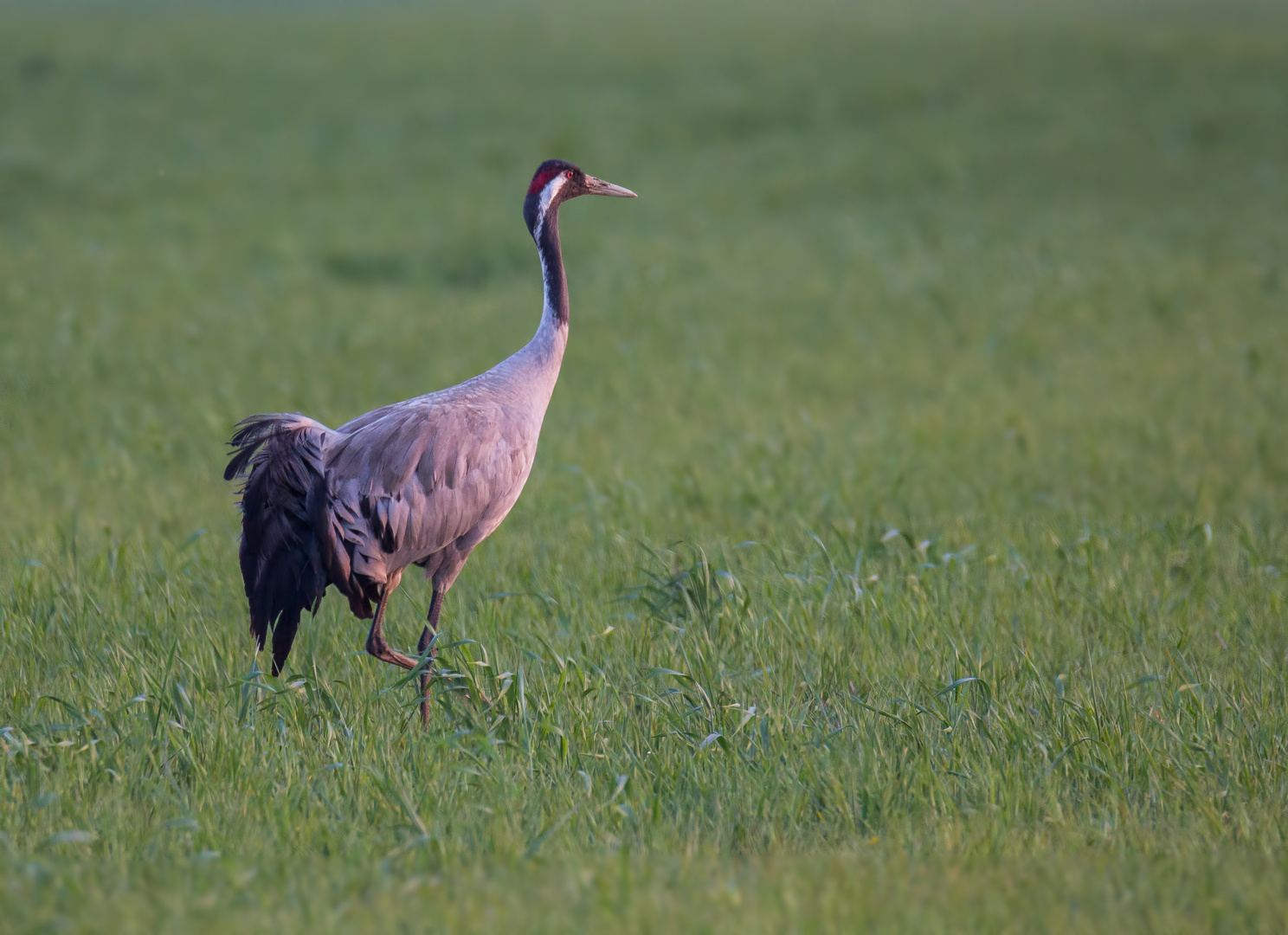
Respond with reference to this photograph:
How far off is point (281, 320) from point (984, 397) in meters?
6.51

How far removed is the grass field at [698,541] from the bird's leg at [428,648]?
0.32 ft

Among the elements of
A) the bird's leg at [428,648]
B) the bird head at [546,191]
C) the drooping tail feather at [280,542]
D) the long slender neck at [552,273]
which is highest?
the bird head at [546,191]

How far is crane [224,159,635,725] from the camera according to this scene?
475cm

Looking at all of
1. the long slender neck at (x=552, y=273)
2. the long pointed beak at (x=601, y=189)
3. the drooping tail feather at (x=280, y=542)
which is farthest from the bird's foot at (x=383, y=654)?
the long pointed beak at (x=601, y=189)

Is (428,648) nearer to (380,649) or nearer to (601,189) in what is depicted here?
(380,649)

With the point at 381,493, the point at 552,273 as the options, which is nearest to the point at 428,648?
the point at 381,493

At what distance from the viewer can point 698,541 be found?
6.66m

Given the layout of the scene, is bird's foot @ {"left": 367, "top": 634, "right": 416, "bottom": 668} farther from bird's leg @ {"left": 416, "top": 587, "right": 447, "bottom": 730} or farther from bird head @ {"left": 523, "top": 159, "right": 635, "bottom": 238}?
bird head @ {"left": 523, "top": 159, "right": 635, "bottom": 238}

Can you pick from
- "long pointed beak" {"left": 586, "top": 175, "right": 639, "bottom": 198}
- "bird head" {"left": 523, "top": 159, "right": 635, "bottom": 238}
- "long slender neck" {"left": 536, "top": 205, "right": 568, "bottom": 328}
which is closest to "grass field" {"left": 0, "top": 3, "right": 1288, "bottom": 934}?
"long slender neck" {"left": 536, "top": 205, "right": 568, "bottom": 328}

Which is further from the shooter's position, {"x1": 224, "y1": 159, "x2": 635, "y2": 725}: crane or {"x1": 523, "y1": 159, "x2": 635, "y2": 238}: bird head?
{"x1": 523, "y1": 159, "x2": 635, "y2": 238}: bird head

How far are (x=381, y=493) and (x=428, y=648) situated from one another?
0.70 metres

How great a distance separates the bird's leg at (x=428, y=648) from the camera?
15.0 feet

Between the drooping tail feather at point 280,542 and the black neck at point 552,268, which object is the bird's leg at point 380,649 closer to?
the drooping tail feather at point 280,542

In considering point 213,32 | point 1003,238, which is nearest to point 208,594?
point 1003,238
